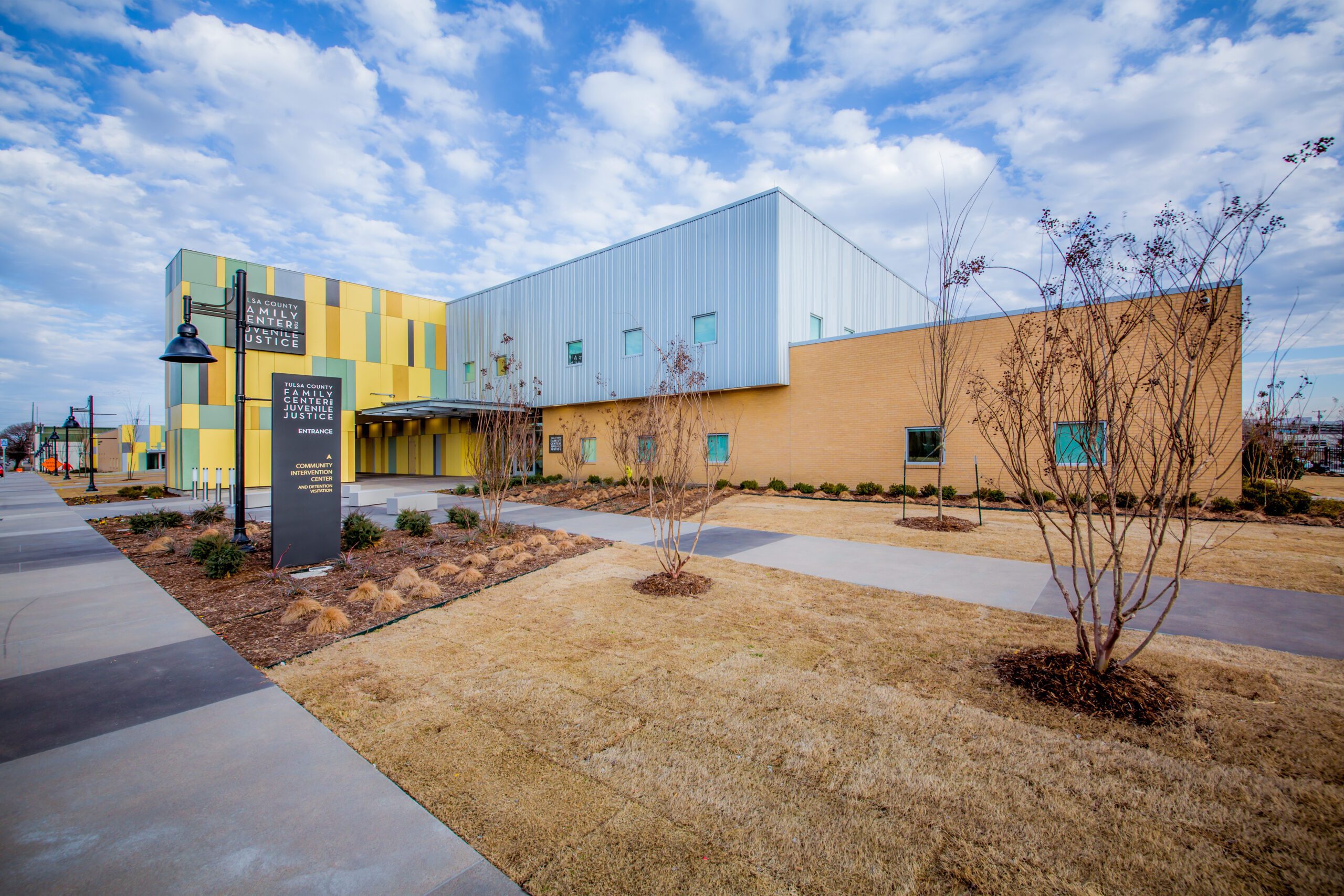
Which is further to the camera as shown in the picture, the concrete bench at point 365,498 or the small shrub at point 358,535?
the concrete bench at point 365,498

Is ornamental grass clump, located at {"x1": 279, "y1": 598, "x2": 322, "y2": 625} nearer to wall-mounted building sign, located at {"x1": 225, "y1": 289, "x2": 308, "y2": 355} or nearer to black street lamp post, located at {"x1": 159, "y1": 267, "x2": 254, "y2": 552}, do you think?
black street lamp post, located at {"x1": 159, "y1": 267, "x2": 254, "y2": 552}

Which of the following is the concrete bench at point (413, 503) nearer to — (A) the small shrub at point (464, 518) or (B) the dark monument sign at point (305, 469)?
(A) the small shrub at point (464, 518)

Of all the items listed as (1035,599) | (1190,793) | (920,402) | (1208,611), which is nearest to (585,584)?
(1035,599)

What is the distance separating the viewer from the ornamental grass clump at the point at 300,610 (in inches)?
221

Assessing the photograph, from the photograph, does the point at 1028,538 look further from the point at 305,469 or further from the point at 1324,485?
the point at 1324,485

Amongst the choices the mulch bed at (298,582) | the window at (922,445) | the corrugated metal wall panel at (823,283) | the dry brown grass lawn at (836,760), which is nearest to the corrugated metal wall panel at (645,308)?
the corrugated metal wall panel at (823,283)

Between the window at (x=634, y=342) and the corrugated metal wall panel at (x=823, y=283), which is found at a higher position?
the corrugated metal wall panel at (x=823, y=283)

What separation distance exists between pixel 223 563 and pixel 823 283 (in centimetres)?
1901

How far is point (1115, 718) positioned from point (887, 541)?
20.5 ft

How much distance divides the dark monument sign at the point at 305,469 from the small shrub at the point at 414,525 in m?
1.90

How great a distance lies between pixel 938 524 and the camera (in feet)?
35.4

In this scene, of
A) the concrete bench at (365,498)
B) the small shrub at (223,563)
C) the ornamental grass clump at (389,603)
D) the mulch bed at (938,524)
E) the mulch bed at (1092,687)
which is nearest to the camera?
the mulch bed at (1092,687)

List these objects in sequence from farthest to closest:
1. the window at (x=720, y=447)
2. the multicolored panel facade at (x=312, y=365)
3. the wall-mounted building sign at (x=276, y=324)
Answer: the wall-mounted building sign at (x=276, y=324)
the multicolored panel facade at (x=312, y=365)
the window at (x=720, y=447)

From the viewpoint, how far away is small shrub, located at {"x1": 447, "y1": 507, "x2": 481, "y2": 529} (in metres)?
10.5
